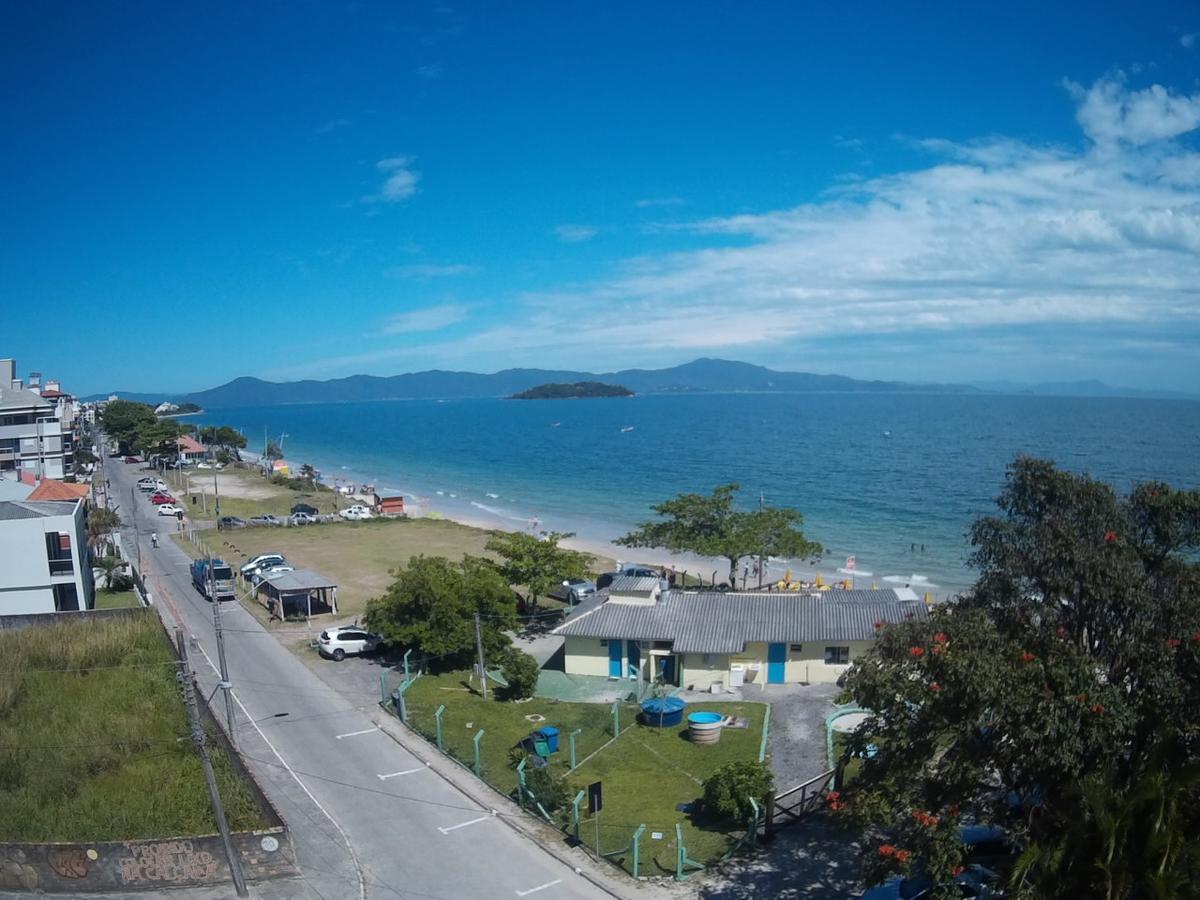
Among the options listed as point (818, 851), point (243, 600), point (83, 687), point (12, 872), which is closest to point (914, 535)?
point (243, 600)

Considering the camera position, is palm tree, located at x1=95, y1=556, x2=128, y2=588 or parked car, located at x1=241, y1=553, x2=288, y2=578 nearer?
palm tree, located at x1=95, y1=556, x2=128, y2=588

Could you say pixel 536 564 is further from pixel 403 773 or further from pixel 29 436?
pixel 29 436

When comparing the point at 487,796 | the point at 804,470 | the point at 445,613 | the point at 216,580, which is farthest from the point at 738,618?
the point at 804,470

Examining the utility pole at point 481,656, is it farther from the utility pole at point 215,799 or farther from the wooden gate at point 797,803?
the utility pole at point 215,799

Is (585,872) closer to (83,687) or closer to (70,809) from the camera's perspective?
(70,809)

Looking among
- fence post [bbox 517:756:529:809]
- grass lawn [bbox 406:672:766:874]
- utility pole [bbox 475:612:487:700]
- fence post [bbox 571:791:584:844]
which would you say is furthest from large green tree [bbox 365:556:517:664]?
fence post [bbox 571:791:584:844]

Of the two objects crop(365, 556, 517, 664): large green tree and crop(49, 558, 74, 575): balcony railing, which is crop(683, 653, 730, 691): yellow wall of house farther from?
crop(49, 558, 74, 575): balcony railing
